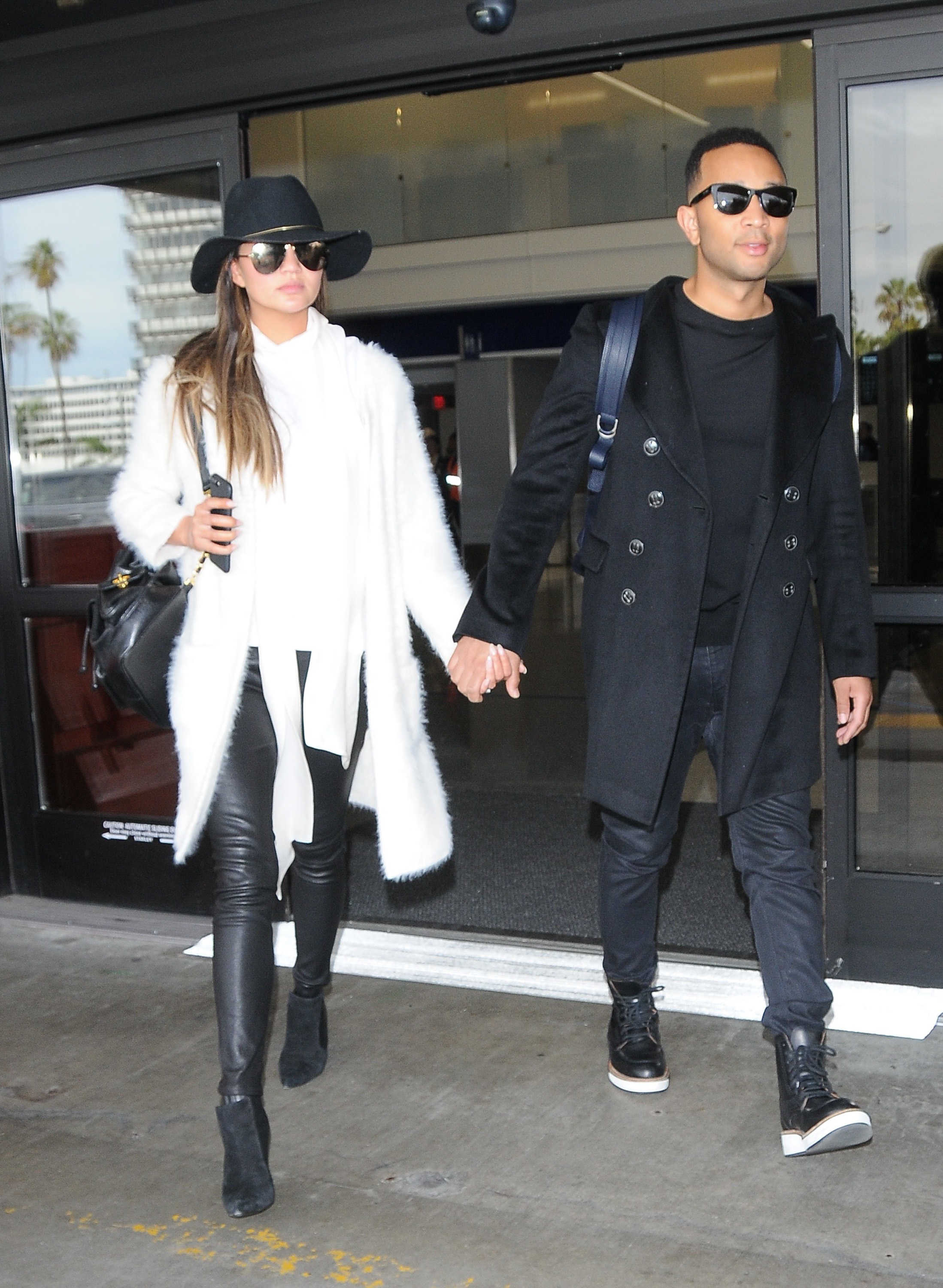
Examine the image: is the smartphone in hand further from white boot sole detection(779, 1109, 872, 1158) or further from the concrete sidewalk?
white boot sole detection(779, 1109, 872, 1158)

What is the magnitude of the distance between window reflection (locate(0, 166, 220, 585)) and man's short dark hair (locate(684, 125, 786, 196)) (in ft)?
6.13

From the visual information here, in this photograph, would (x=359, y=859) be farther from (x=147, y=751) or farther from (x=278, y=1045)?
(x=278, y=1045)

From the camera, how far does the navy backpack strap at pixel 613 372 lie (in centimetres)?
305

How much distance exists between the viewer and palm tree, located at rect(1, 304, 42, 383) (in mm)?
4777

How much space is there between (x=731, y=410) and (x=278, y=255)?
102cm

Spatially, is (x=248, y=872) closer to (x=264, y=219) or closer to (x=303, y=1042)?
(x=303, y=1042)

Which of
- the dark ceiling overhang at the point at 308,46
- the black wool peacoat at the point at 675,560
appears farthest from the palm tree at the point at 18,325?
the black wool peacoat at the point at 675,560

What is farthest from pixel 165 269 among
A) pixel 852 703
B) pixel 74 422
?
pixel 852 703

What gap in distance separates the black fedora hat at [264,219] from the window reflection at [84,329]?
4.71 ft

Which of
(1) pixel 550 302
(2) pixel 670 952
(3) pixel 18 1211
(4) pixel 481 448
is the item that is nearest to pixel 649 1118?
(2) pixel 670 952

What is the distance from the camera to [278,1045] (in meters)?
3.61

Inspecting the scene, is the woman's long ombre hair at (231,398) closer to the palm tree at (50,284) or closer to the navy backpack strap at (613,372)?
the navy backpack strap at (613,372)

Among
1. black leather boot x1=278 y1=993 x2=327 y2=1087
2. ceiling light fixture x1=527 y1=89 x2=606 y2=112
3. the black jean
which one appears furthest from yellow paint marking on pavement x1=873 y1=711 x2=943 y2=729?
ceiling light fixture x1=527 y1=89 x2=606 y2=112

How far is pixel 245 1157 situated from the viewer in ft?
9.11
